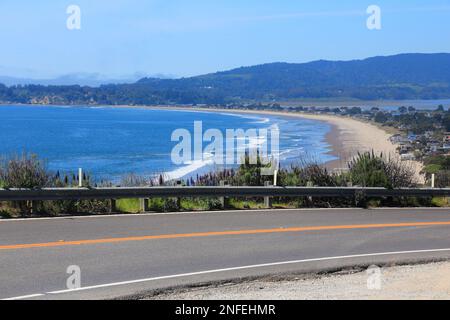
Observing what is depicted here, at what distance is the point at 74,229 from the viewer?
42.7ft

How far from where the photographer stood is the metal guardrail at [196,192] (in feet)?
48.1

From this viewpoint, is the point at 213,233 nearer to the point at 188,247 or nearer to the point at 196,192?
the point at 188,247

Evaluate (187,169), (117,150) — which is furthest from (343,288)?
(117,150)

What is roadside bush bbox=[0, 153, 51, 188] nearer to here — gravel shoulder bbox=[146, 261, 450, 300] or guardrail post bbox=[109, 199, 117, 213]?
guardrail post bbox=[109, 199, 117, 213]

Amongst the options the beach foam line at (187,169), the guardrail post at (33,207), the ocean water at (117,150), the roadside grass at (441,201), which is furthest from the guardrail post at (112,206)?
the beach foam line at (187,169)

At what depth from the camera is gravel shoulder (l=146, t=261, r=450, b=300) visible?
28.3ft

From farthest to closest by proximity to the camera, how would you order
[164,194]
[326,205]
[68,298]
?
[326,205]
[164,194]
[68,298]

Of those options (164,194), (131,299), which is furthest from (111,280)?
(164,194)

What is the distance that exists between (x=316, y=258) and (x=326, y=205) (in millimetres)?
7730

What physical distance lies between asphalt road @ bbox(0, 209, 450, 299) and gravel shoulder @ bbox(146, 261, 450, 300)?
0.38 meters

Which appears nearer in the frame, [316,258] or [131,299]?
[131,299]

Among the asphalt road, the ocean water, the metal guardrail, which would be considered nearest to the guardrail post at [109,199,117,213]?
the metal guardrail
